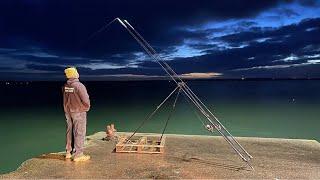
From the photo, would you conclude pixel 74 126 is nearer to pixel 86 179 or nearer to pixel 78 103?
pixel 78 103

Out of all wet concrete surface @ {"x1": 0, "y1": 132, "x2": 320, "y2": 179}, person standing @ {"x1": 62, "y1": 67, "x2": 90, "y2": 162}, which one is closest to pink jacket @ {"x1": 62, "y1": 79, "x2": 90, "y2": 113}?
person standing @ {"x1": 62, "y1": 67, "x2": 90, "y2": 162}

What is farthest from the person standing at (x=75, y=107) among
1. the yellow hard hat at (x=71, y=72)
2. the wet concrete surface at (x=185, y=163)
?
the wet concrete surface at (x=185, y=163)

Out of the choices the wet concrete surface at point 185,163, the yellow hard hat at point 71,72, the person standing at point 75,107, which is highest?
the yellow hard hat at point 71,72

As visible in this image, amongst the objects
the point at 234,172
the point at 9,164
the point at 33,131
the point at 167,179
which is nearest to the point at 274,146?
the point at 234,172

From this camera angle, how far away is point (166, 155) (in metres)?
9.20

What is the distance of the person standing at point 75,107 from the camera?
826 cm

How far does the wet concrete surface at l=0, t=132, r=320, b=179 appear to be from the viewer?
25.1 ft

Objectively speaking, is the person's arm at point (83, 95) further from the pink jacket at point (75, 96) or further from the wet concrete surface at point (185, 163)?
the wet concrete surface at point (185, 163)

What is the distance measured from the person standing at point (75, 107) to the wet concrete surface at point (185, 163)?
1.46 feet

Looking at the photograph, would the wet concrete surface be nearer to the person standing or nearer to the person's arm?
the person standing

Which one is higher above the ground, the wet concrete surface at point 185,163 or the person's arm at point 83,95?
the person's arm at point 83,95

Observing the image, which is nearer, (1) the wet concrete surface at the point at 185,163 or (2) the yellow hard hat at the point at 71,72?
(1) the wet concrete surface at the point at 185,163

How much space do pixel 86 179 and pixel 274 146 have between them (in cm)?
577

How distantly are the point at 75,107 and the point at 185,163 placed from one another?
108 inches
